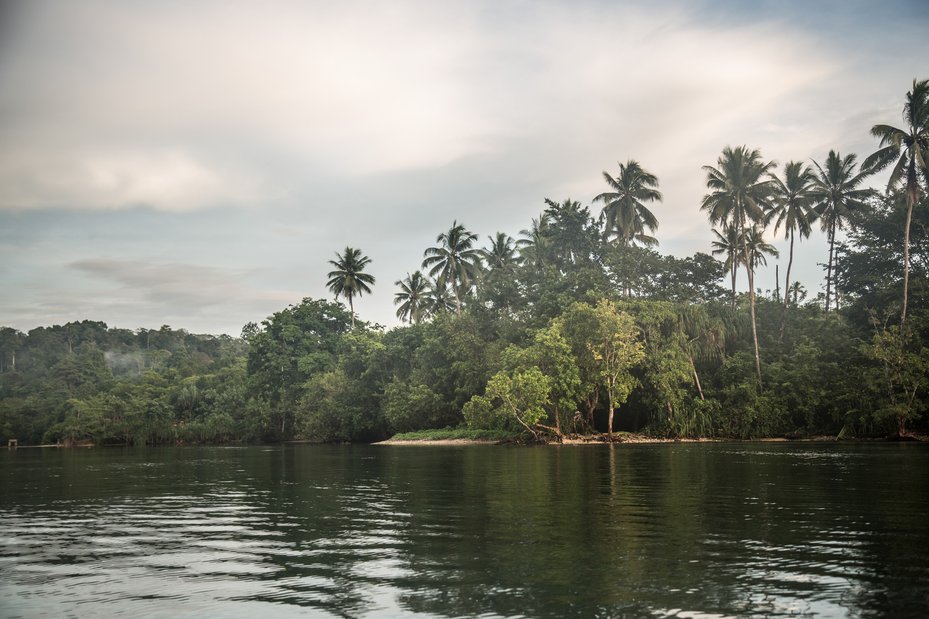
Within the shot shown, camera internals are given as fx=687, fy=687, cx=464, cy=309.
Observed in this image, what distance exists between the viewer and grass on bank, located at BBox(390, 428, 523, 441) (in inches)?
2480

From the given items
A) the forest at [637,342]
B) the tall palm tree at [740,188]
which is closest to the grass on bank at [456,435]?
the forest at [637,342]

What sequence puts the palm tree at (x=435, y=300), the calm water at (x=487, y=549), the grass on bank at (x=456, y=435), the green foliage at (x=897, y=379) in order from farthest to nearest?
the palm tree at (x=435, y=300) < the grass on bank at (x=456, y=435) < the green foliage at (x=897, y=379) < the calm water at (x=487, y=549)

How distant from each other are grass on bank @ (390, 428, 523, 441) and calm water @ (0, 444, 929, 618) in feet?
128

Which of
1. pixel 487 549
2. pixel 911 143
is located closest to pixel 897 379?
pixel 911 143

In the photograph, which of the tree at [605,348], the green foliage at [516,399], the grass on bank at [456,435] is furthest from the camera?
the grass on bank at [456,435]

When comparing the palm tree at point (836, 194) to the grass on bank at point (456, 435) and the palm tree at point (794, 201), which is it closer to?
the palm tree at point (794, 201)

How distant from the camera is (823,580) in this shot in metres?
9.30

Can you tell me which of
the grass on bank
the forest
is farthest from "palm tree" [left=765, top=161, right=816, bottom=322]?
the grass on bank

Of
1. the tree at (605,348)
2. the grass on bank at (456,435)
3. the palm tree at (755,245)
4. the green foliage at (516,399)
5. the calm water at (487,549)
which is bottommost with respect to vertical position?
the grass on bank at (456,435)

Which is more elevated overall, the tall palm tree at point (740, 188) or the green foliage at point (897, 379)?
the tall palm tree at point (740, 188)

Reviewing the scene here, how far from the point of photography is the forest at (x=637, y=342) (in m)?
54.9

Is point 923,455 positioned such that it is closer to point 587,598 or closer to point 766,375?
point 766,375

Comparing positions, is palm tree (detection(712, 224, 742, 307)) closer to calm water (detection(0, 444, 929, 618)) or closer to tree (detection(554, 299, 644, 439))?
tree (detection(554, 299, 644, 439))

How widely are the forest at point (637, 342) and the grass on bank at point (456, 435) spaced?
3.08 ft
